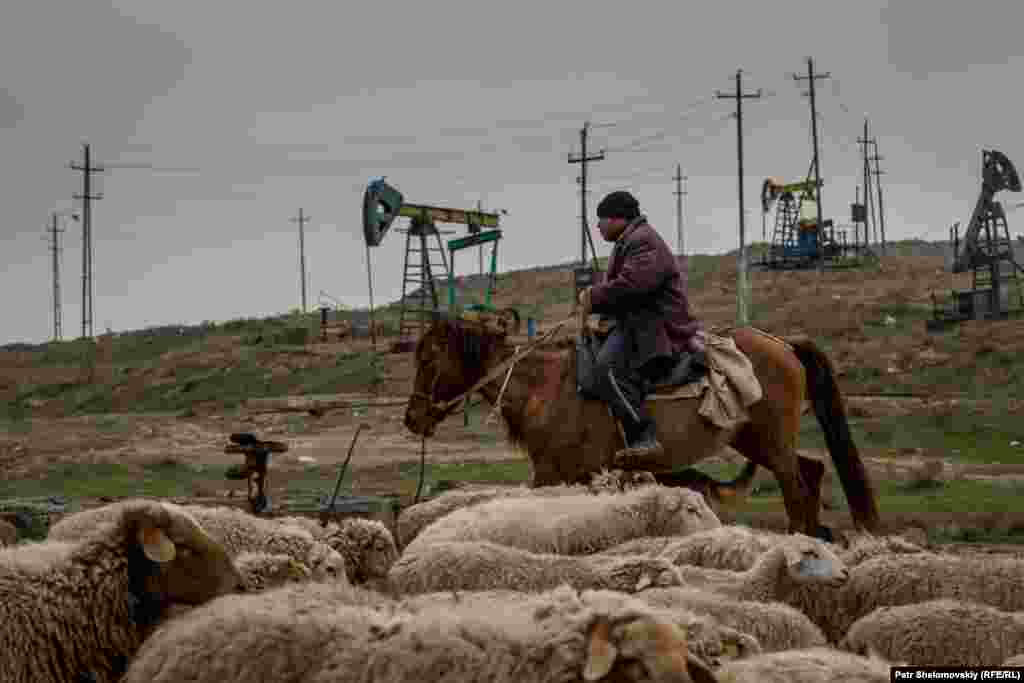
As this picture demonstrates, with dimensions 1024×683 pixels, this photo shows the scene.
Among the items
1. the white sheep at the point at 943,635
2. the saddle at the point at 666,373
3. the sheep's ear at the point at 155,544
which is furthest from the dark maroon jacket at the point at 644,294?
the sheep's ear at the point at 155,544

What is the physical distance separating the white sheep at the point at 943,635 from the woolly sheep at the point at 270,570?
2.37 metres

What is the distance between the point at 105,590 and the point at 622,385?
6814 mm

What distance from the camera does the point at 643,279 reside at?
11.8 metres

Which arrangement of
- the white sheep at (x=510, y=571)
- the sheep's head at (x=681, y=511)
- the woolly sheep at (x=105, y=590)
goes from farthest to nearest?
1. the sheep's head at (x=681, y=511)
2. the white sheep at (x=510, y=571)
3. the woolly sheep at (x=105, y=590)

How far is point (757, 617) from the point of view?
6.73 m

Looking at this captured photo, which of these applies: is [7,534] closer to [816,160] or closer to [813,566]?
[813,566]

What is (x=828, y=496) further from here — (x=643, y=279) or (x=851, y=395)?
(x=851, y=395)

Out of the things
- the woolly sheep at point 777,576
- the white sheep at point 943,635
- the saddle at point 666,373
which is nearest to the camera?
the white sheep at point 943,635

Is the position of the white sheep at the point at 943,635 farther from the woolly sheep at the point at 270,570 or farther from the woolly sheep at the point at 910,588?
the woolly sheep at the point at 270,570

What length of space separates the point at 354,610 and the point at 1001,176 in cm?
3979

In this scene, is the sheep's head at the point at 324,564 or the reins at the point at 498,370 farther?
the reins at the point at 498,370

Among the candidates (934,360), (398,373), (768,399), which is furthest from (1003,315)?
(768,399)

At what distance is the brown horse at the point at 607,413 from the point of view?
12383mm

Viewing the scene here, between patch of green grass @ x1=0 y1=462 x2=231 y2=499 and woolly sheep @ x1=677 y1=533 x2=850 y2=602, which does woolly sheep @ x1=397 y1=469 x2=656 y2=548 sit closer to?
woolly sheep @ x1=677 y1=533 x2=850 y2=602
